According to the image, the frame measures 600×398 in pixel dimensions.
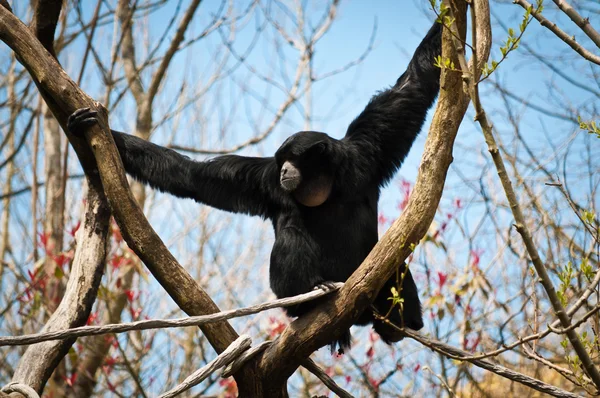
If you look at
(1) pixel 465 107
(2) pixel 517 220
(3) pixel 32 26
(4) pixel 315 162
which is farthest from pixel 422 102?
(3) pixel 32 26

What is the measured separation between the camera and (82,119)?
4.71 metres

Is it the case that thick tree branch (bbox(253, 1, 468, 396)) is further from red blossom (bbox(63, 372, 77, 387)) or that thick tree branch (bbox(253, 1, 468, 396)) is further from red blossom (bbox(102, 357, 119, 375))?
red blossom (bbox(102, 357, 119, 375))

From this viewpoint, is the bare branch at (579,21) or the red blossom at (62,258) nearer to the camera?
the bare branch at (579,21)

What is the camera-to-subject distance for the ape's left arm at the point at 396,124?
5.57m

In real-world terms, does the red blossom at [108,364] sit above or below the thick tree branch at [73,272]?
above

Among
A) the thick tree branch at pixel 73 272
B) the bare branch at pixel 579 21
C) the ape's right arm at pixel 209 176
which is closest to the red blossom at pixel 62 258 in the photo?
the thick tree branch at pixel 73 272

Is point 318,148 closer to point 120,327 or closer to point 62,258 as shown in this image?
point 120,327

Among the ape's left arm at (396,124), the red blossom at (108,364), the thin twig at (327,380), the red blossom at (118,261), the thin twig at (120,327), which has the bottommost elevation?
the thin twig at (327,380)

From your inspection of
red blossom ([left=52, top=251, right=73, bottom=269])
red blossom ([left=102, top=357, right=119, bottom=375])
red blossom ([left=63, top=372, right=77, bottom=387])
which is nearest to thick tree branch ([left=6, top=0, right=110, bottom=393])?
red blossom ([left=52, top=251, right=73, bottom=269])

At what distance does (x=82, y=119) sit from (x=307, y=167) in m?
1.86

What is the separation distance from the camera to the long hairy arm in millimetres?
5656

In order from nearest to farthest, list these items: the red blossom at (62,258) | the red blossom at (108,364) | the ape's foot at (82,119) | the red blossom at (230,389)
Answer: the ape's foot at (82,119), the red blossom at (62,258), the red blossom at (108,364), the red blossom at (230,389)

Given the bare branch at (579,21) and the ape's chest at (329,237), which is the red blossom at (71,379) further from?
the bare branch at (579,21)

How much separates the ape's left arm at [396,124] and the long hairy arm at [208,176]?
2.57 ft
